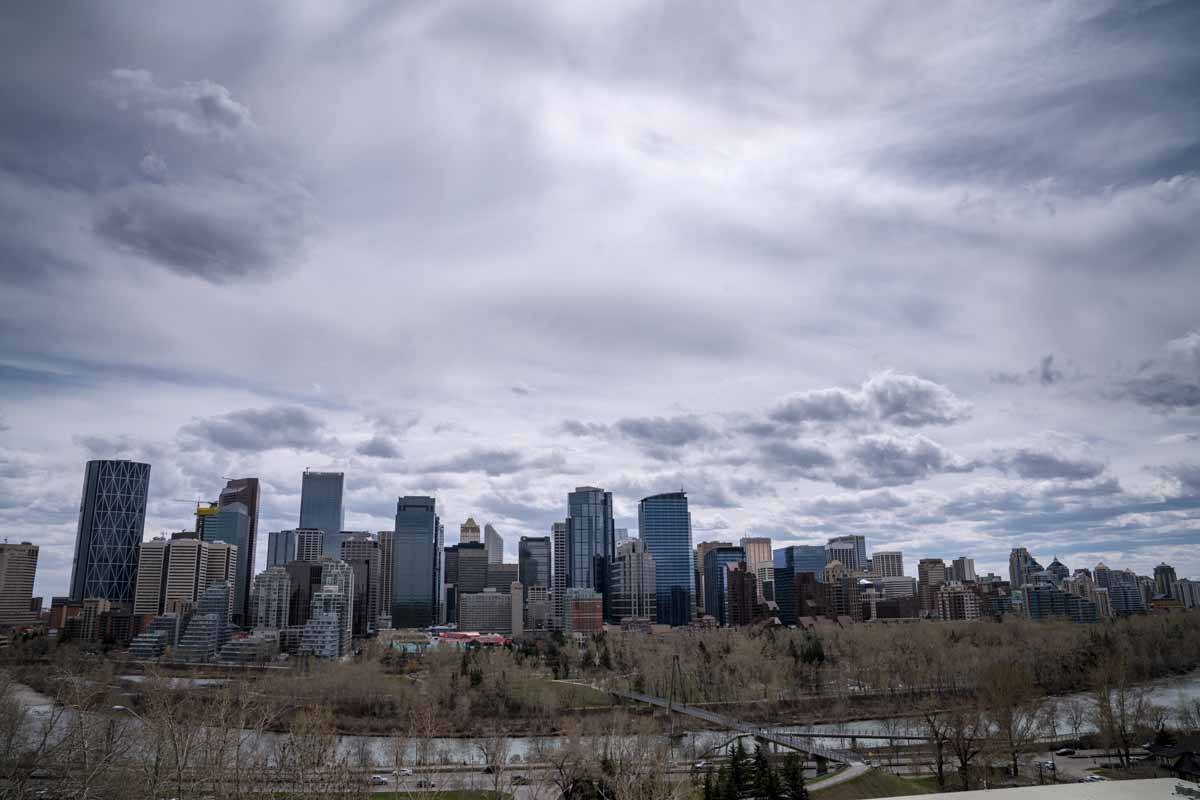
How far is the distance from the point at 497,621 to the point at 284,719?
81.7m

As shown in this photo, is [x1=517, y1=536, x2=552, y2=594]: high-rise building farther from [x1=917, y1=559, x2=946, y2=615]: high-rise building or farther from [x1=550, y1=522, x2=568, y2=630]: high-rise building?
[x1=917, y1=559, x2=946, y2=615]: high-rise building

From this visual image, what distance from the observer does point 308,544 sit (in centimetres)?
14950

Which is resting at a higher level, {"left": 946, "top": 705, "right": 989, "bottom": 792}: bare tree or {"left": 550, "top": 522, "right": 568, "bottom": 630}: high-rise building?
{"left": 550, "top": 522, "right": 568, "bottom": 630}: high-rise building

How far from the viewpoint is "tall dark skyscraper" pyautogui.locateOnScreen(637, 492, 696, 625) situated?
132000 mm

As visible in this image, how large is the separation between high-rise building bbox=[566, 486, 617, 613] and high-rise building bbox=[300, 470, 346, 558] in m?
46.5

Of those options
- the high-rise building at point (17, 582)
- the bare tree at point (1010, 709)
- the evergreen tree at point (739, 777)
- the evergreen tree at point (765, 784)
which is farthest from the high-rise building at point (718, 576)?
the evergreen tree at point (765, 784)

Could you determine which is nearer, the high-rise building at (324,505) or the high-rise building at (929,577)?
the high-rise building at (929,577)

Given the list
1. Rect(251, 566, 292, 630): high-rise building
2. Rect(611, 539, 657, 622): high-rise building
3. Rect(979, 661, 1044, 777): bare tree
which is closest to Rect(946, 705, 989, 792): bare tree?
Rect(979, 661, 1044, 777): bare tree

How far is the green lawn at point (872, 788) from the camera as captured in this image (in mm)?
26031

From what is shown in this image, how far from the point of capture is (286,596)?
102 metres

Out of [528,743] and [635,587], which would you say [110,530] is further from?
[528,743]

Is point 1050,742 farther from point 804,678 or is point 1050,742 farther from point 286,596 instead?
point 286,596

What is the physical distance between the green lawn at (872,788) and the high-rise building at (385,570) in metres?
111

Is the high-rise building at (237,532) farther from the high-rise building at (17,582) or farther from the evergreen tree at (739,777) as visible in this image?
the evergreen tree at (739,777)
